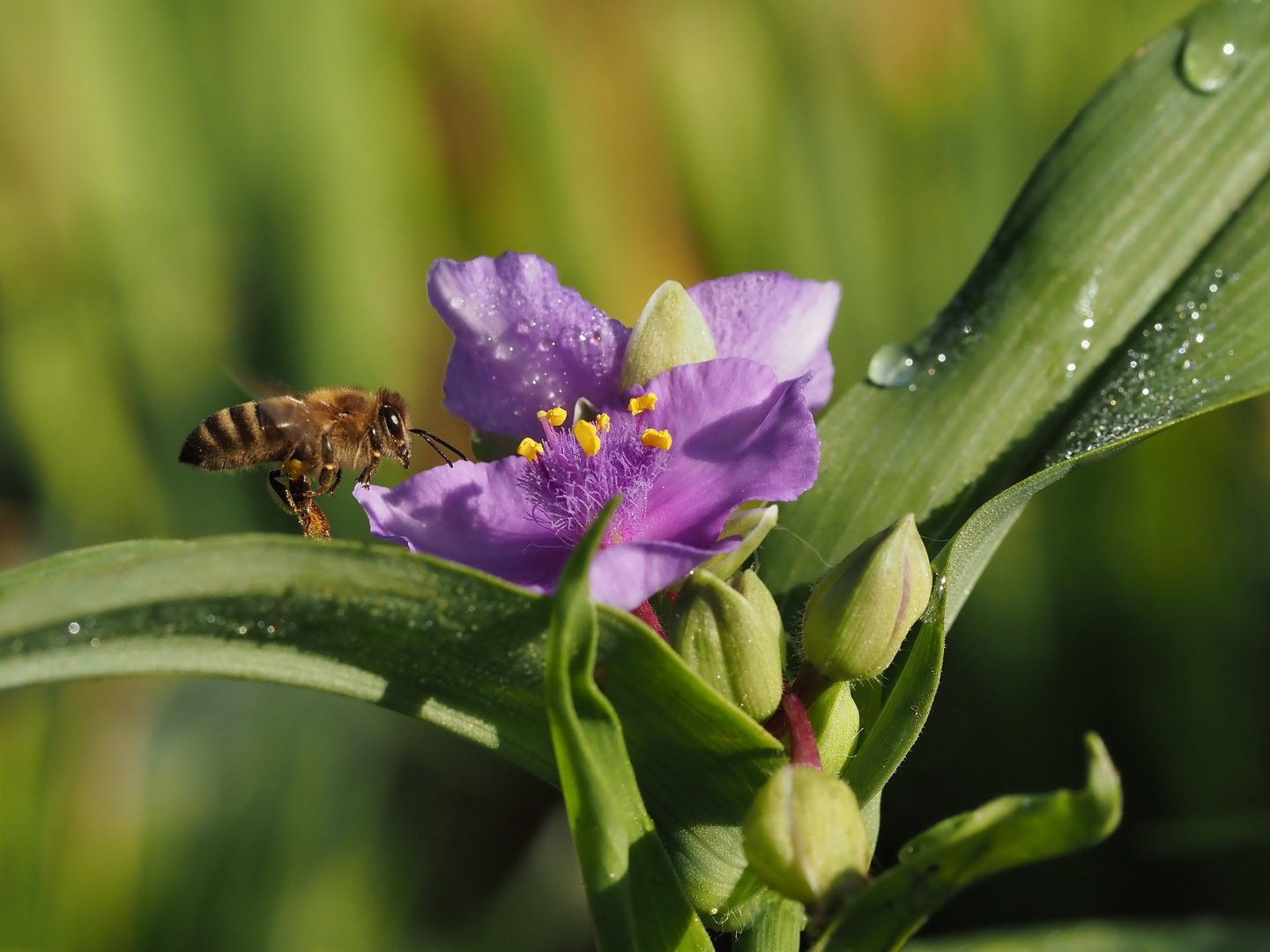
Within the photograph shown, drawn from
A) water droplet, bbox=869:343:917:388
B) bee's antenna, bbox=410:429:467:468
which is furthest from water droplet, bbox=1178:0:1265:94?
bee's antenna, bbox=410:429:467:468

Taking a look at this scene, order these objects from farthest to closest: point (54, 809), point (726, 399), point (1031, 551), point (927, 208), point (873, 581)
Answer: point (927, 208), point (1031, 551), point (54, 809), point (726, 399), point (873, 581)

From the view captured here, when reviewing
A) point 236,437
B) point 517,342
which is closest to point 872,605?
point 517,342

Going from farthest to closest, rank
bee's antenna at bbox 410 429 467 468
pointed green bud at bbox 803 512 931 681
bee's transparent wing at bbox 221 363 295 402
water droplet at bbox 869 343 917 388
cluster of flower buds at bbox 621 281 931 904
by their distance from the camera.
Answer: bee's transparent wing at bbox 221 363 295 402 → water droplet at bbox 869 343 917 388 → bee's antenna at bbox 410 429 467 468 → pointed green bud at bbox 803 512 931 681 → cluster of flower buds at bbox 621 281 931 904

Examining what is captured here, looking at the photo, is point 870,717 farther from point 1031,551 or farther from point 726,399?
point 1031,551

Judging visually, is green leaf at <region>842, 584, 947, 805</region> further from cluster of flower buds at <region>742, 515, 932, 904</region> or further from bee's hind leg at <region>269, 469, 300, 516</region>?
bee's hind leg at <region>269, 469, 300, 516</region>

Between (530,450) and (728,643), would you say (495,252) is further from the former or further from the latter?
(728,643)

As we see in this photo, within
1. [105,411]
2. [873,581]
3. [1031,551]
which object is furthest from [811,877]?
[105,411]
